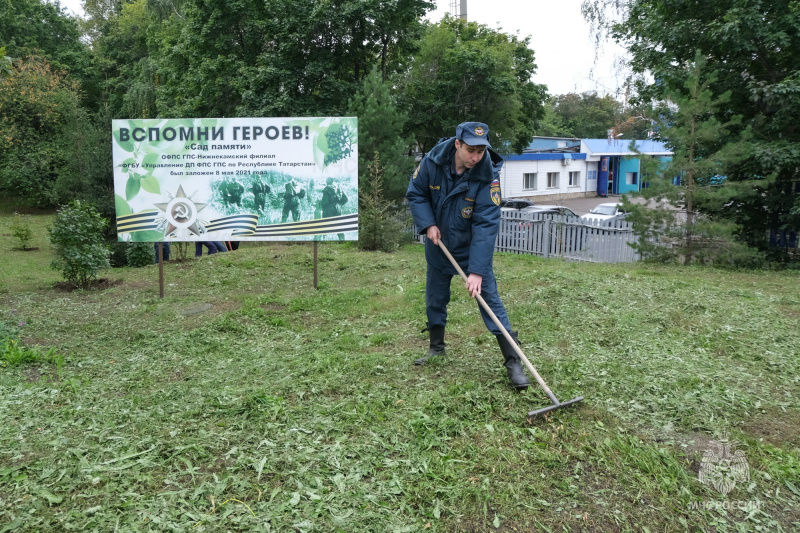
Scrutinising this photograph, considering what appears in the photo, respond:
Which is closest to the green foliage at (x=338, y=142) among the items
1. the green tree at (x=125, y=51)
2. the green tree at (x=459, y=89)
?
the green tree at (x=459, y=89)

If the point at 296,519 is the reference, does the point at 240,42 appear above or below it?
above

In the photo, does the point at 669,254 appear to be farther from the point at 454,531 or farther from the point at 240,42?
the point at 240,42

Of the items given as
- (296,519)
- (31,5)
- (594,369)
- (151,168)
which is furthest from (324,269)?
(31,5)

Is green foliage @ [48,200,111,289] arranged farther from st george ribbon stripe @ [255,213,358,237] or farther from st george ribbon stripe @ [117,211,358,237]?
st george ribbon stripe @ [255,213,358,237]

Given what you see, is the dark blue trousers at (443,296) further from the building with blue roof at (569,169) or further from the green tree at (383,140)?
the building with blue roof at (569,169)

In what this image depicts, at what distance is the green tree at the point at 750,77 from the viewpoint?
13.1 metres

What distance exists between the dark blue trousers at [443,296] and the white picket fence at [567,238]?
9828mm

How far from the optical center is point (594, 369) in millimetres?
4891

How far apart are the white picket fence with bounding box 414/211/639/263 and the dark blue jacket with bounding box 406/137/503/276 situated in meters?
9.98

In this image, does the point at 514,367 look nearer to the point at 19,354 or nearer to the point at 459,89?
the point at 19,354

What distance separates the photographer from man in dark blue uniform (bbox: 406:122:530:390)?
447 centimetres

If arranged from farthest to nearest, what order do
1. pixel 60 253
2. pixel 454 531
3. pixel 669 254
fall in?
pixel 669 254, pixel 60 253, pixel 454 531

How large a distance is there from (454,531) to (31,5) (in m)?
42.8

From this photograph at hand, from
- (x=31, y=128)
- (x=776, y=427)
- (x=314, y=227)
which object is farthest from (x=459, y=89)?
(x=776, y=427)
